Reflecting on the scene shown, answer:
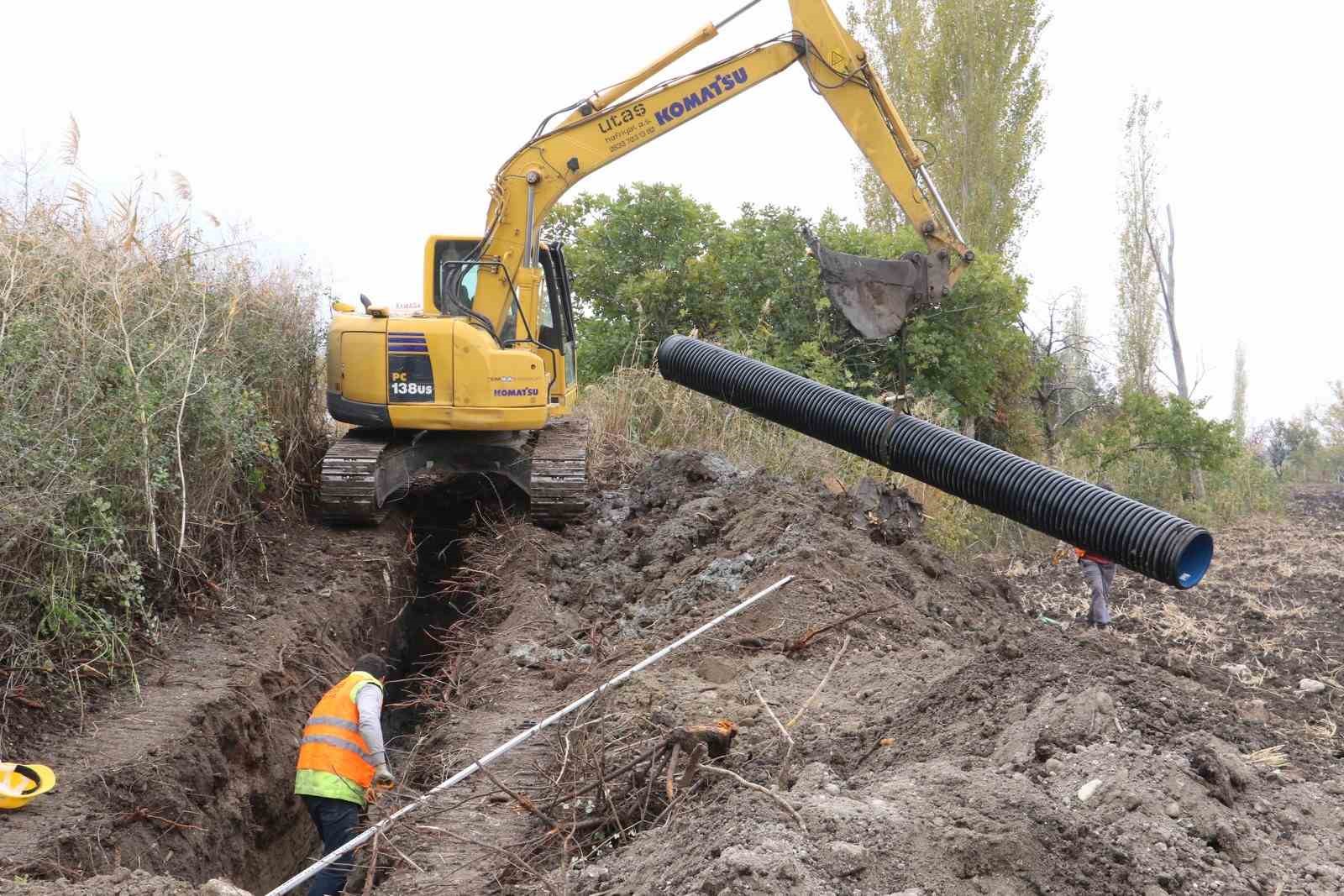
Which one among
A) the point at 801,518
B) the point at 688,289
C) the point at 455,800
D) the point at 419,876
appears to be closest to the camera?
the point at 419,876

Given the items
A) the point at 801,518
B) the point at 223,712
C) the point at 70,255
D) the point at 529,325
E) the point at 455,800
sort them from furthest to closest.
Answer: the point at 529,325
the point at 801,518
the point at 70,255
the point at 223,712
the point at 455,800

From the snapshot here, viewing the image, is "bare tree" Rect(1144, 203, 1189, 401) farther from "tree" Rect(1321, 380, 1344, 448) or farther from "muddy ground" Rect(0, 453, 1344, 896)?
"muddy ground" Rect(0, 453, 1344, 896)

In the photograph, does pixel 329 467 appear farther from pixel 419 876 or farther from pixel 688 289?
pixel 688 289

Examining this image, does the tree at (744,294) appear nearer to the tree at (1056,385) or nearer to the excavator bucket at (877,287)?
the tree at (1056,385)

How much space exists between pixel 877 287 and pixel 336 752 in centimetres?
427

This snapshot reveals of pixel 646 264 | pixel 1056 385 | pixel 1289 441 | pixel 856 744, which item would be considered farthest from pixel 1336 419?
pixel 856 744

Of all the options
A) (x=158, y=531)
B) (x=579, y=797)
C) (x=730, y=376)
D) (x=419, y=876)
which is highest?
(x=730, y=376)

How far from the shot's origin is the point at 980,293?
60.2 feet

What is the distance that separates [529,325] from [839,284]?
11.6 feet

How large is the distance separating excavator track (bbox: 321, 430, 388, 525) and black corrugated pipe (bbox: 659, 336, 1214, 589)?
2.66 m

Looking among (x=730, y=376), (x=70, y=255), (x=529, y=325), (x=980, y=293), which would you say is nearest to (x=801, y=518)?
(x=730, y=376)

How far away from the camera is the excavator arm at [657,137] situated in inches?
347

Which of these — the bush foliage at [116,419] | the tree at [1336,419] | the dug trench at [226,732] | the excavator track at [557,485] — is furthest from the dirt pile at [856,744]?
the tree at [1336,419]

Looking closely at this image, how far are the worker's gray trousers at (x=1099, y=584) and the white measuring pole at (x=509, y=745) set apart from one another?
3043mm
